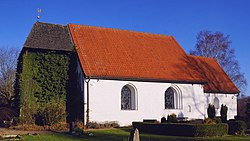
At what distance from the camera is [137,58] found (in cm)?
2741

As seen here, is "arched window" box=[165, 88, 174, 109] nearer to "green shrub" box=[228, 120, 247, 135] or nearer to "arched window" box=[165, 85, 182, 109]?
"arched window" box=[165, 85, 182, 109]

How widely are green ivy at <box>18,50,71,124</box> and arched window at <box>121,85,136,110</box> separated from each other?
4651 mm

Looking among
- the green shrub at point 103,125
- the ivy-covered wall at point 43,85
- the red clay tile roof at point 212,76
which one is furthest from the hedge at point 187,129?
the red clay tile roof at point 212,76

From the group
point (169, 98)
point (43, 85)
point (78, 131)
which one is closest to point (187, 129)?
point (78, 131)

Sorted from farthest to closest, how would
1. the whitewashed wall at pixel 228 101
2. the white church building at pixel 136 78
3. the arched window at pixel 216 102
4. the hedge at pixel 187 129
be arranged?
the arched window at pixel 216 102 → the whitewashed wall at pixel 228 101 → the white church building at pixel 136 78 → the hedge at pixel 187 129

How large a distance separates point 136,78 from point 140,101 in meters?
1.90

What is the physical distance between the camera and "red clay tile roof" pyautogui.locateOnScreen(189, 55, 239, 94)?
30594 mm

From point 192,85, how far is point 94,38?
954 cm

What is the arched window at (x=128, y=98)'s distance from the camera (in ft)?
84.2

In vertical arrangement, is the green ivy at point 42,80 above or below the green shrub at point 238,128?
above

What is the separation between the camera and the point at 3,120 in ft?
80.8

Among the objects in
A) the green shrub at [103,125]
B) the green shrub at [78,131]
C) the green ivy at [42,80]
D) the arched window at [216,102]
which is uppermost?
the green ivy at [42,80]

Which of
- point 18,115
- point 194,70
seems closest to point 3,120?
point 18,115

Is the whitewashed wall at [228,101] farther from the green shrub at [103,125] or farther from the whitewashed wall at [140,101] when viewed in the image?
the green shrub at [103,125]
